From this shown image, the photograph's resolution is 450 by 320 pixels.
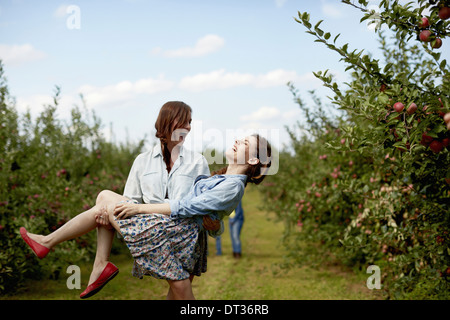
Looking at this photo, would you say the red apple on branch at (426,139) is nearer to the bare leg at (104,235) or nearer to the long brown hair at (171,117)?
the long brown hair at (171,117)

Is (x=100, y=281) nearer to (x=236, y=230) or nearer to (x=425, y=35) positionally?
(x=425, y=35)

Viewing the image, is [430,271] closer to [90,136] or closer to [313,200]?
[313,200]

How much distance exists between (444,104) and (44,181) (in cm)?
506

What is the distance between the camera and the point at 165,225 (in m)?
2.57

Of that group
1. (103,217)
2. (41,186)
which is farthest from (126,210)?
(41,186)

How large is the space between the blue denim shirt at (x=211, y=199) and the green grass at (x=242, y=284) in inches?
141

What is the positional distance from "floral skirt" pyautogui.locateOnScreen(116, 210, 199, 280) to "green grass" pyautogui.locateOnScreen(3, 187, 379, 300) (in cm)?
342

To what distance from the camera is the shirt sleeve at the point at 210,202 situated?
8.36 ft

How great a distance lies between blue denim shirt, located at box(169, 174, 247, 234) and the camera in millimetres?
2551

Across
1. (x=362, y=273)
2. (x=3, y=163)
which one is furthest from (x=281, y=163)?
(x=3, y=163)

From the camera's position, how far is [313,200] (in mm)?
6863

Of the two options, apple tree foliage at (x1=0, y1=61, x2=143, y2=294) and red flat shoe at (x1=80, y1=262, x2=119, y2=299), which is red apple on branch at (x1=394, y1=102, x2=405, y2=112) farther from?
apple tree foliage at (x1=0, y1=61, x2=143, y2=294)

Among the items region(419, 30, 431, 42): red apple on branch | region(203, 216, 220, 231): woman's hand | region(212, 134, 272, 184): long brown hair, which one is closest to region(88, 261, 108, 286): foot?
region(203, 216, 220, 231): woman's hand

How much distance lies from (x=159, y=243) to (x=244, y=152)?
82cm
